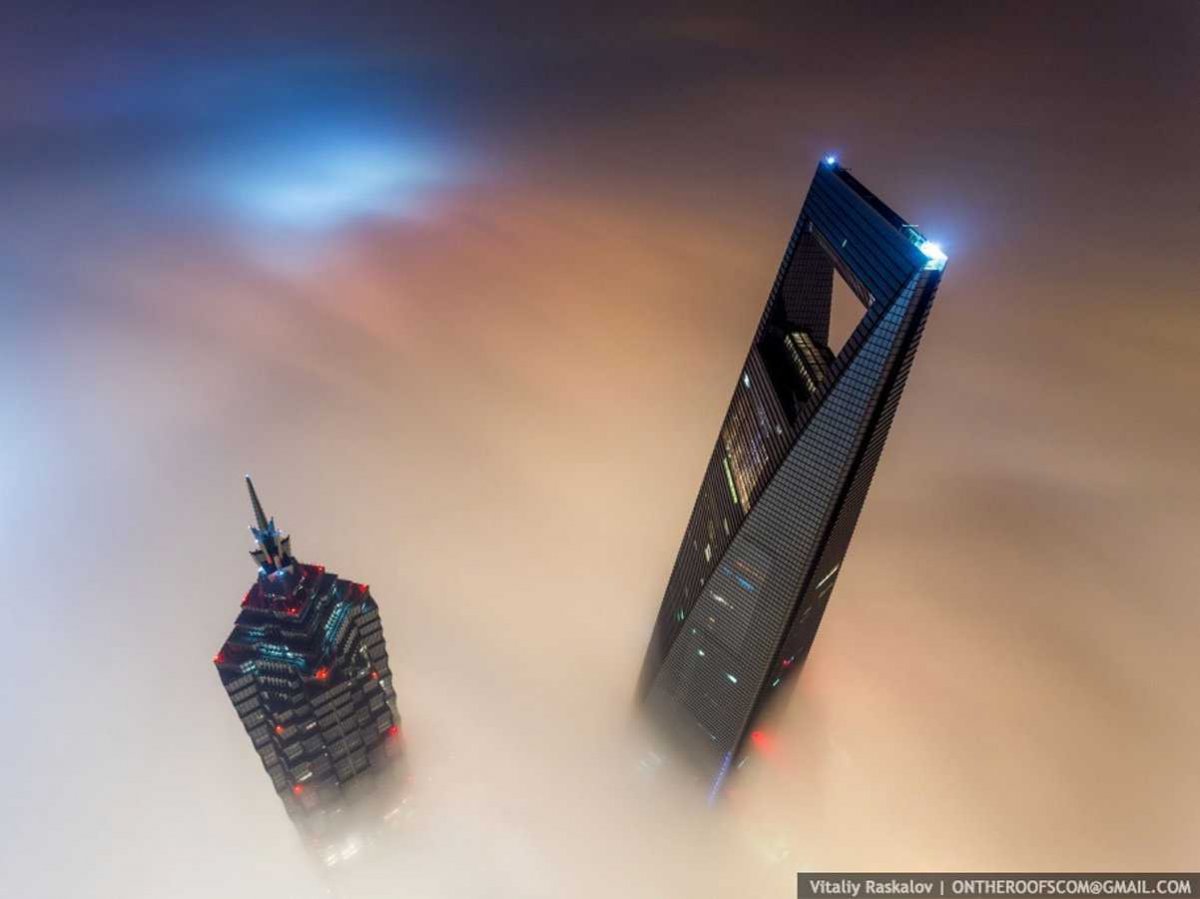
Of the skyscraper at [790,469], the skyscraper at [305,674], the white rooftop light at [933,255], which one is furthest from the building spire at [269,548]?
the white rooftop light at [933,255]

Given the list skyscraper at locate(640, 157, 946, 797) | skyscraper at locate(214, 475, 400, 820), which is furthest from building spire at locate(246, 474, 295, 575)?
skyscraper at locate(640, 157, 946, 797)

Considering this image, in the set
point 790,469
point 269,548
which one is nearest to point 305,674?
point 269,548

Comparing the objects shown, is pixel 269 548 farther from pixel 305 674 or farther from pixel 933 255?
pixel 933 255

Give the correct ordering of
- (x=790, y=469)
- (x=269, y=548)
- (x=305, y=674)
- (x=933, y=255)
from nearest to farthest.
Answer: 1. (x=933, y=255)
2. (x=790, y=469)
3. (x=269, y=548)
4. (x=305, y=674)

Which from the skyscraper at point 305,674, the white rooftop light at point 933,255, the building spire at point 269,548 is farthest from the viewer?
the skyscraper at point 305,674

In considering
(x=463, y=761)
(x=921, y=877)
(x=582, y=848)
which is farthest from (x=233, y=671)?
(x=921, y=877)

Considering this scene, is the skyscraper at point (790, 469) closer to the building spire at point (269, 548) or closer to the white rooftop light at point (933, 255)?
the white rooftop light at point (933, 255)

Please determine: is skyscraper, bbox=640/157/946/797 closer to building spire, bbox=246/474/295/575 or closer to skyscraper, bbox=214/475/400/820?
skyscraper, bbox=214/475/400/820
